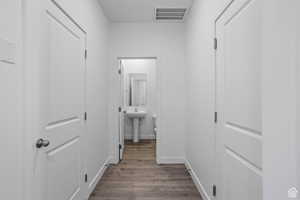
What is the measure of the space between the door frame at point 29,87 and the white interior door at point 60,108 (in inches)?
2.8

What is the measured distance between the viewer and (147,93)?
6.33 m

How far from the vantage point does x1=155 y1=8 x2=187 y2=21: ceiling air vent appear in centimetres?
349

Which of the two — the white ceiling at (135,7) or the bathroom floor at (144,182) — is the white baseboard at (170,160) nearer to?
the bathroom floor at (144,182)

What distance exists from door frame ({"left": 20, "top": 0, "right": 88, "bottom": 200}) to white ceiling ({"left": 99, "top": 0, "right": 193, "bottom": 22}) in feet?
6.66

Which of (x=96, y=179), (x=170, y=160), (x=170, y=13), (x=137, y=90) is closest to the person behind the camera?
(x=96, y=179)

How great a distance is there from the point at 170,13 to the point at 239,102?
Answer: 102 inches

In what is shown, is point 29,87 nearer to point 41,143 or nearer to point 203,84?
point 41,143

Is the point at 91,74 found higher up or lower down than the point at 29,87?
higher up

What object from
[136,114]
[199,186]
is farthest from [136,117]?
[199,186]

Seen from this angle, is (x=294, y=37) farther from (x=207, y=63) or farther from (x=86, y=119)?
(x=86, y=119)

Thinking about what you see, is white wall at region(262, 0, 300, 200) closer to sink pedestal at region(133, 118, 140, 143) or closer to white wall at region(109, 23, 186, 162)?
white wall at region(109, 23, 186, 162)

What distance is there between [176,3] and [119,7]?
917 mm

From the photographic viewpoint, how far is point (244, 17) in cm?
144

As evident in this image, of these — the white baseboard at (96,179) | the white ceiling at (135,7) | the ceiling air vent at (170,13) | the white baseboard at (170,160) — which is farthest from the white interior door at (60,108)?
the white baseboard at (170,160)
